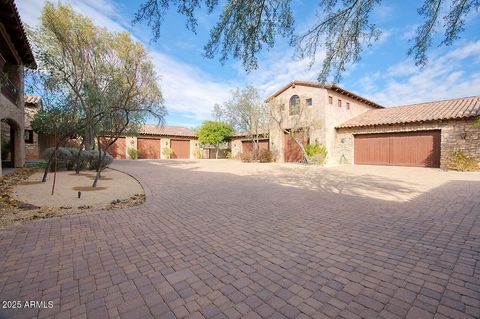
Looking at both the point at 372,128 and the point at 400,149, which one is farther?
the point at 372,128

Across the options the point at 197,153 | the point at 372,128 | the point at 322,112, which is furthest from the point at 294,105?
the point at 197,153

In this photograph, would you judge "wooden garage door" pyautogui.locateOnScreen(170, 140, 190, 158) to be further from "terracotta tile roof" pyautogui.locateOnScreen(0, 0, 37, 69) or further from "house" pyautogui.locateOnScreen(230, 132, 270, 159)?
"terracotta tile roof" pyautogui.locateOnScreen(0, 0, 37, 69)

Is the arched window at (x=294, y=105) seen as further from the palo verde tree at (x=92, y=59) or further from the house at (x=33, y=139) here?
the house at (x=33, y=139)

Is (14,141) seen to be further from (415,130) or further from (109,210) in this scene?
(415,130)

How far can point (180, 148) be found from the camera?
105ft

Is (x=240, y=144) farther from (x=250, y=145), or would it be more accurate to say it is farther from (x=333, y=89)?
(x=333, y=89)

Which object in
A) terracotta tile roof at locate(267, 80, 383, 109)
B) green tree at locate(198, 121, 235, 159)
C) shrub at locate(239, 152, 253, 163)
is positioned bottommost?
shrub at locate(239, 152, 253, 163)

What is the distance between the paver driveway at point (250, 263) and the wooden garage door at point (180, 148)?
27034 mm

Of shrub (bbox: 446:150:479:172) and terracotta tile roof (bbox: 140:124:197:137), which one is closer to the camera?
shrub (bbox: 446:150:479:172)

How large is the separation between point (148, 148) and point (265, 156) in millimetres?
15850

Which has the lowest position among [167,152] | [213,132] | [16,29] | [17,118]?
[167,152]

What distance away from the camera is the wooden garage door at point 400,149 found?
14.6 meters

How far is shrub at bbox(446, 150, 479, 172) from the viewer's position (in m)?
12.4

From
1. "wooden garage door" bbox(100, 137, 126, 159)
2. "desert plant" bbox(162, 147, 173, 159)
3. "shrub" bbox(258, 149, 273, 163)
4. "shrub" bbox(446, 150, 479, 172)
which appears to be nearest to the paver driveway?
"shrub" bbox(446, 150, 479, 172)
